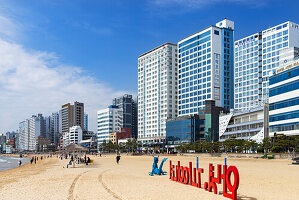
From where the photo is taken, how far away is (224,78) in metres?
153

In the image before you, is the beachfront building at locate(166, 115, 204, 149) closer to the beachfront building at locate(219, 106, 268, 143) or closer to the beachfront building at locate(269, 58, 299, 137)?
the beachfront building at locate(219, 106, 268, 143)

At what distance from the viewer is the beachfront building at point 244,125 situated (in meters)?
97.5

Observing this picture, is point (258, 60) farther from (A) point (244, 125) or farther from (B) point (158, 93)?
(B) point (158, 93)

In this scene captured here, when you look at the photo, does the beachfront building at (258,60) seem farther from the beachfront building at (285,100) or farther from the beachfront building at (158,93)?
the beachfront building at (285,100)

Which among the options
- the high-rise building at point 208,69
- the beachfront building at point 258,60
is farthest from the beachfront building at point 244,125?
the high-rise building at point 208,69

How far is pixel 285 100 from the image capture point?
80500mm

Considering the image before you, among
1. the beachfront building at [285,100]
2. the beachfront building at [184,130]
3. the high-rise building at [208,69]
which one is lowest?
the beachfront building at [184,130]

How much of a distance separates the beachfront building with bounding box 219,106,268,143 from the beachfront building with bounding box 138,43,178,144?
4664cm

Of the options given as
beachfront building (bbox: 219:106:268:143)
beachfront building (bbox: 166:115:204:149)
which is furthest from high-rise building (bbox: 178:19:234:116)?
beachfront building (bbox: 219:106:268:143)

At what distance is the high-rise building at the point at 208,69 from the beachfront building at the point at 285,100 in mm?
58557

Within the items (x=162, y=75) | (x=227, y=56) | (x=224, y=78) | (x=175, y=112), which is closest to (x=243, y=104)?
(x=224, y=78)

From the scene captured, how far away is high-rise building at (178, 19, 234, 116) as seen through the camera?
14825 cm

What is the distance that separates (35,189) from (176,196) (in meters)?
11.9

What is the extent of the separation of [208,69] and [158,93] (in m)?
38.4
